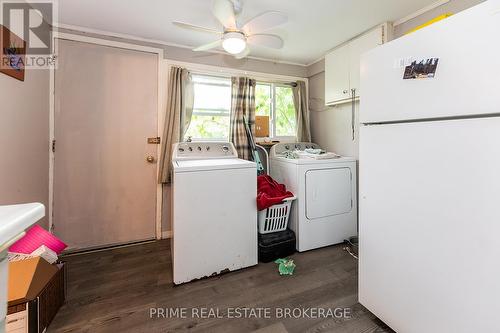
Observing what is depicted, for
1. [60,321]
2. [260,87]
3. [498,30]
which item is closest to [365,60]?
[498,30]

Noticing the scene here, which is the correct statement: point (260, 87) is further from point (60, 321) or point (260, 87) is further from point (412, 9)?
point (60, 321)

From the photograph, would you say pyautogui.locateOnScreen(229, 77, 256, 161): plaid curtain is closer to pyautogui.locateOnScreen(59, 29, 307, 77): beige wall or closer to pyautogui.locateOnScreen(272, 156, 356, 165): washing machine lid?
pyautogui.locateOnScreen(59, 29, 307, 77): beige wall

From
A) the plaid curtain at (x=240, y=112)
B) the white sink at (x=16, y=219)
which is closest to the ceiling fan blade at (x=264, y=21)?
the plaid curtain at (x=240, y=112)

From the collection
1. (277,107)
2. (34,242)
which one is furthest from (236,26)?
(34,242)

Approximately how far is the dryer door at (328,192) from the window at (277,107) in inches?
42.8

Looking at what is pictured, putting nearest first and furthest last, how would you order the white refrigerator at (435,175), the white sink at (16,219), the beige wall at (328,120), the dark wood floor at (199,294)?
the white sink at (16,219), the white refrigerator at (435,175), the dark wood floor at (199,294), the beige wall at (328,120)

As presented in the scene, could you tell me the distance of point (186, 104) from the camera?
2.70 metres

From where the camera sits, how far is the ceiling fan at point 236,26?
1.63 m

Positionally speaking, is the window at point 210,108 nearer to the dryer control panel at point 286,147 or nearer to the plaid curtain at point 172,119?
the plaid curtain at point 172,119

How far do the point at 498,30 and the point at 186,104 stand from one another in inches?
99.6

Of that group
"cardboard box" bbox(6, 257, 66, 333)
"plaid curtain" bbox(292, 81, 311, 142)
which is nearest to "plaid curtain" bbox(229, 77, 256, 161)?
"plaid curtain" bbox(292, 81, 311, 142)

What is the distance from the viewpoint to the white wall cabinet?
7.48 feet

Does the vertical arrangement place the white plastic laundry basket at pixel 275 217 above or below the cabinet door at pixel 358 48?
below

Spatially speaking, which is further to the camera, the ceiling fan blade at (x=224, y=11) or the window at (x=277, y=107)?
the window at (x=277, y=107)
